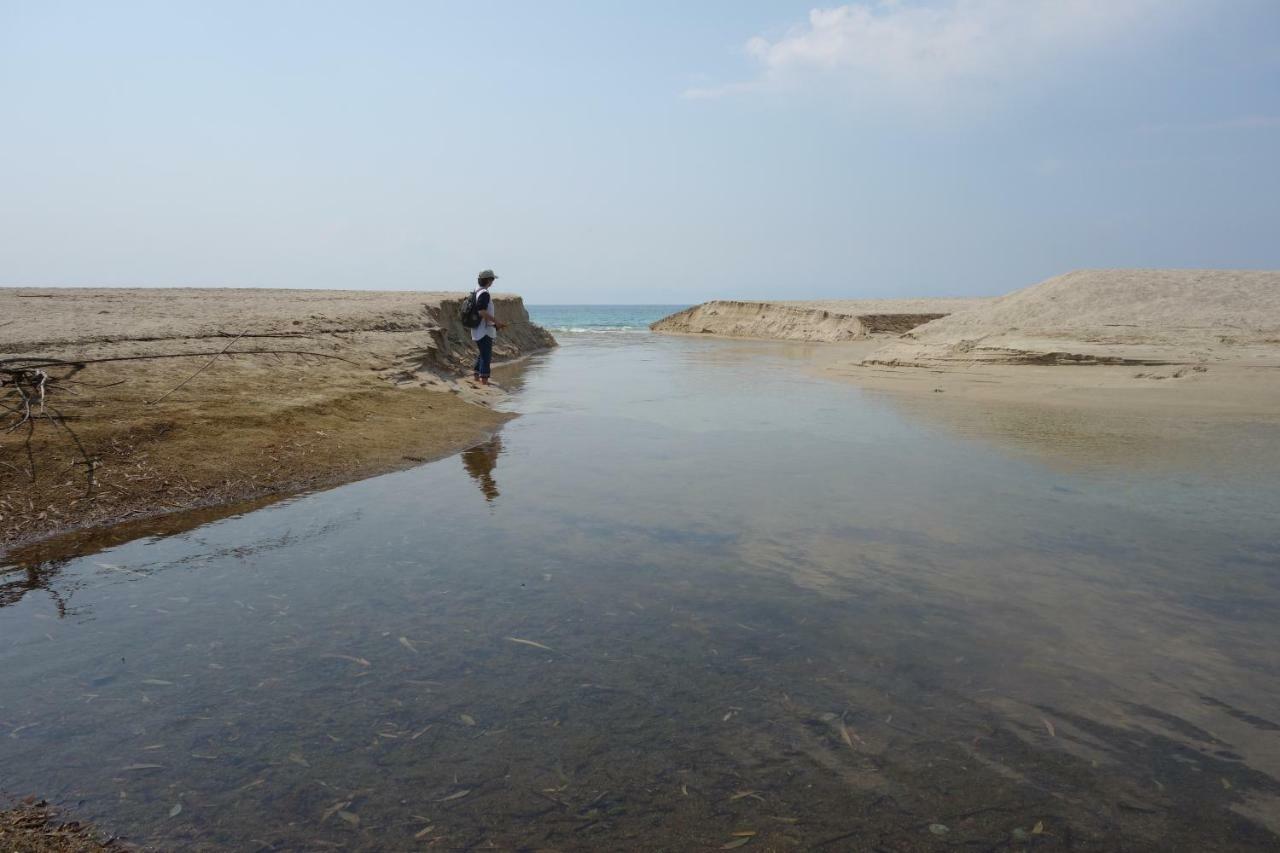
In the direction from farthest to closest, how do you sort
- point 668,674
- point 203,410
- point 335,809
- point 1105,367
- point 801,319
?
point 801,319 < point 1105,367 < point 203,410 < point 668,674 < point 335,809

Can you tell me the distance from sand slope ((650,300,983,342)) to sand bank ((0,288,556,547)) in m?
28.2

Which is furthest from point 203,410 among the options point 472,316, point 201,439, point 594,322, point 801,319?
point 594,322

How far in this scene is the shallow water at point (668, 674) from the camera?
2.54 m

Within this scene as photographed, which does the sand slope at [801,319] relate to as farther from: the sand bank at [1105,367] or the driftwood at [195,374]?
the driftwood at [195,374]

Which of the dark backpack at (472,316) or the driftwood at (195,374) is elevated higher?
the dark backpack at (472,316)

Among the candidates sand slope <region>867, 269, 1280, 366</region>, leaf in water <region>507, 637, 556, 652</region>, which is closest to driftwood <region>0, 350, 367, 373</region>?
leaf in water <region>507, 637, 556, 652</region>

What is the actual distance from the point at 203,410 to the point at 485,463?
280cm

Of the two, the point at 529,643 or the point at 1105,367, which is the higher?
the point at 1105,367

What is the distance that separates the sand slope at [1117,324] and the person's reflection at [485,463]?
1329 cm

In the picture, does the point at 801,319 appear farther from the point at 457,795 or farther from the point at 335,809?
the point at 335,809

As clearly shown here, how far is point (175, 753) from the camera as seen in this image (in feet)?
9.41

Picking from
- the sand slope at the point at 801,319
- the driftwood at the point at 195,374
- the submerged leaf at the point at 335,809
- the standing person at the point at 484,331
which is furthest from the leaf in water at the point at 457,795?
the sand slope at the point at 801,319

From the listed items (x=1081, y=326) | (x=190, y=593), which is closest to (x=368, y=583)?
(x=190, y=593)

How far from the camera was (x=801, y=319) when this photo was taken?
41.8m
